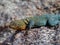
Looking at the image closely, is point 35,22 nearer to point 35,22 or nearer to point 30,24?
point 35,22

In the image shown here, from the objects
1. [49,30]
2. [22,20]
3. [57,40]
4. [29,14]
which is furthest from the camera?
[29,14]

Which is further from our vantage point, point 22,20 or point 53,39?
point 22,20

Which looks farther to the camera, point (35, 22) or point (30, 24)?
point (35, 22)

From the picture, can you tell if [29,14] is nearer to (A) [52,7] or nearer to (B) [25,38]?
(A) [52,7]

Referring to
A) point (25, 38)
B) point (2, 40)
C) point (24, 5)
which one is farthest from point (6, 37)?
point (24, 5)

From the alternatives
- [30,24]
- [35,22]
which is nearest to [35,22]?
[35,22]

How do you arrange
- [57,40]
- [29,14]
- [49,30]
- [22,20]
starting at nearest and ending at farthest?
1. [57,40]
2. [49,30]
3. [22,20]
4. [29,14]

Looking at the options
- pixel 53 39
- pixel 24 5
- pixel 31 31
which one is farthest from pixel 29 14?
pixel 53 39

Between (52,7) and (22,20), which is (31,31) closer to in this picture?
(22,20)

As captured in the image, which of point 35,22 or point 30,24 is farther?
point 35,22
